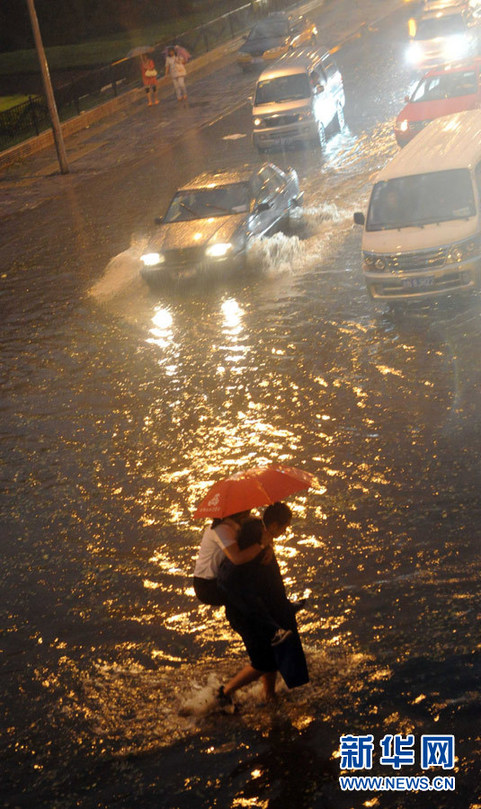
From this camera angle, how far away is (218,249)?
625 inches

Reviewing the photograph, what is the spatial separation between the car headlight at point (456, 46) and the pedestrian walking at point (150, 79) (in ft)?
32.9

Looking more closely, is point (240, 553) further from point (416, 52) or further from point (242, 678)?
point (416, 52)

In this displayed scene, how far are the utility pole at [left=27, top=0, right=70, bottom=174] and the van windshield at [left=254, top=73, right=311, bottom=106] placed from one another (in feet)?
17.9

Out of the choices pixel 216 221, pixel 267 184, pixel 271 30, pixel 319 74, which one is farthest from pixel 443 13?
pixel 216 221

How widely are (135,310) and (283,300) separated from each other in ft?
7.99

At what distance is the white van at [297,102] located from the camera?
81.8 feet

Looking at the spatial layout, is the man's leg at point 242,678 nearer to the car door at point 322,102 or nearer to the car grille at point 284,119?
the car grille at point 284,119

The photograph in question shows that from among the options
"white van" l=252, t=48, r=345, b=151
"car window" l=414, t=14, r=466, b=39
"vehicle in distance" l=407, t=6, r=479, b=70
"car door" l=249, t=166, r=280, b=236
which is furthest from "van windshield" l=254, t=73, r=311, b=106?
"car window" l=414, t=14, r=466, b=39

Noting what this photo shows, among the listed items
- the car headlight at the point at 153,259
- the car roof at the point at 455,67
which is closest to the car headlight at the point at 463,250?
the car headlight at the point at 153,259

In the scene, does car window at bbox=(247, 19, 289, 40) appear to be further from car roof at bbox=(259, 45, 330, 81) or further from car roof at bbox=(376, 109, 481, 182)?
car roof at bbox=(376, 109, 481, 182)

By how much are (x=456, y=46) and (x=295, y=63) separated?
8.11m

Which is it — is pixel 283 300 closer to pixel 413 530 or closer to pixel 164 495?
pixel 164 495

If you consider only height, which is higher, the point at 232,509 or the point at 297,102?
the point at 297,102

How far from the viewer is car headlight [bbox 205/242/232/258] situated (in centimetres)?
1585
